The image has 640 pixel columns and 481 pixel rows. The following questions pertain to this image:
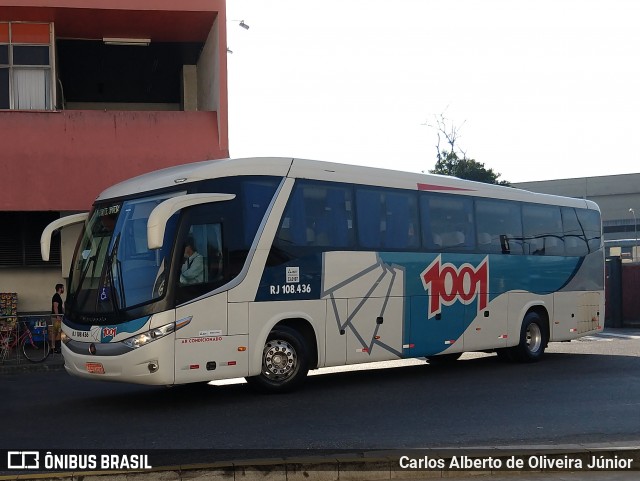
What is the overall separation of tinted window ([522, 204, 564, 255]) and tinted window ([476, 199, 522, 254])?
28 cm

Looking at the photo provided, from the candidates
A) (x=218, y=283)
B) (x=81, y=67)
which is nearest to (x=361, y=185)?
(x=218, y=283)

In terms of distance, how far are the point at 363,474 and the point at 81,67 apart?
73.1ft

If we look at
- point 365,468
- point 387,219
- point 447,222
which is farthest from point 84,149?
point 365,468

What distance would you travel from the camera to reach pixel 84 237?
13375 millimetres

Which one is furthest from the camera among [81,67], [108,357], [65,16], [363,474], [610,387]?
[81,67]

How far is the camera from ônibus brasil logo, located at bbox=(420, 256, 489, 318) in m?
16.1

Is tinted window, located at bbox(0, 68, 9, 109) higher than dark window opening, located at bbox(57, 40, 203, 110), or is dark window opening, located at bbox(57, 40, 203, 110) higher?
dark window opening, located at bbox(57, 40, 203, 110)

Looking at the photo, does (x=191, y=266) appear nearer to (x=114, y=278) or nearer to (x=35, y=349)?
(x=114, y=278)

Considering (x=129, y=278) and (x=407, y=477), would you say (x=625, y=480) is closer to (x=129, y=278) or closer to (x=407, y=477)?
(x=407, y=477)

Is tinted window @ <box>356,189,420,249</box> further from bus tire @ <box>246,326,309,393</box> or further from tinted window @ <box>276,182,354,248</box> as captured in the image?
bus tire @ <box>246,326,309,393</box>

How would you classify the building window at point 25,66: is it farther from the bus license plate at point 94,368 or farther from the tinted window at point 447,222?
the bus license plate at point 94,368

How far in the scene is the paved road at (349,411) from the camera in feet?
32.0

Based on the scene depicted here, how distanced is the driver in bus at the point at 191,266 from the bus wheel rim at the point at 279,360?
161cm

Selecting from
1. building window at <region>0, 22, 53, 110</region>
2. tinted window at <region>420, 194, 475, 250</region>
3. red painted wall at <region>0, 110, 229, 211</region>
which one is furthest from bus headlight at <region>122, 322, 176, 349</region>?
building window at <region>0, 22, 53, 110</region>
